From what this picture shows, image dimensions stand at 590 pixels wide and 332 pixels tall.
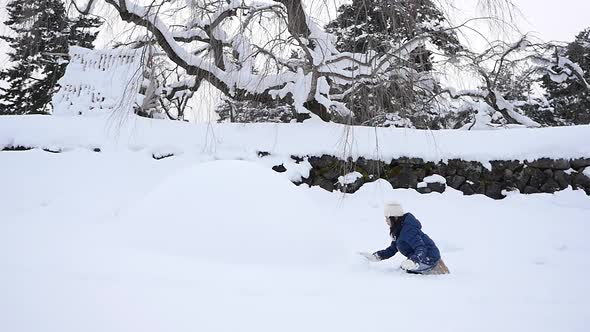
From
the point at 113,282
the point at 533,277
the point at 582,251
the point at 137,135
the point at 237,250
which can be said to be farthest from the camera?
the point at 137,135

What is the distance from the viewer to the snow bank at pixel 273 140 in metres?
5.93

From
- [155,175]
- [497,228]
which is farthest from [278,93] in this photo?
[497,228]

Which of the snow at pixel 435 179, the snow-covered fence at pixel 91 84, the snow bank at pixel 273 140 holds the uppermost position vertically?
the snow-covered fence at pixel 91 84

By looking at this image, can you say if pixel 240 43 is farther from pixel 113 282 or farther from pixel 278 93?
pixel 113 282

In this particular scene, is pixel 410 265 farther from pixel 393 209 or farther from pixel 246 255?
pixel 246 255

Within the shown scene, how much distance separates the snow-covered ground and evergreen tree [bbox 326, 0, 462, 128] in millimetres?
1310

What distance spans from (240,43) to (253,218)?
8.86ft

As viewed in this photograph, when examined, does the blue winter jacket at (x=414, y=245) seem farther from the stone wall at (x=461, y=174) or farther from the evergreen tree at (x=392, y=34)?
the stone wall at (x=461, y=174)

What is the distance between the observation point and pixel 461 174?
20.1 ft

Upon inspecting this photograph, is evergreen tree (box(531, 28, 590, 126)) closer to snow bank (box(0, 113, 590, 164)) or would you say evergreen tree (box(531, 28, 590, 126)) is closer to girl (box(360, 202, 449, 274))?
snow bank (box(0, 113, 590, 164))

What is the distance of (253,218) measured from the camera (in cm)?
304

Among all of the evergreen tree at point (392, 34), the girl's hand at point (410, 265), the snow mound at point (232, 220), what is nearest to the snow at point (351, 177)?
the evergreen tree at point (392, 34)

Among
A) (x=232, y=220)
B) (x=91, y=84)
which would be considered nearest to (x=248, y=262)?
(x=232, y=220)

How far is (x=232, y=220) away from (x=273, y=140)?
320cm
